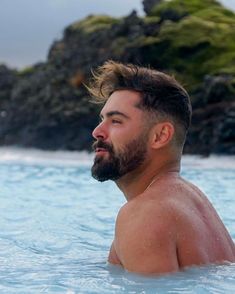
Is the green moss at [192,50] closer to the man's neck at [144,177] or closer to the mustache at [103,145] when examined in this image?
the man's neck at [144,177]

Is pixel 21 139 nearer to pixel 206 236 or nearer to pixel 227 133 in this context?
pixel 227 133

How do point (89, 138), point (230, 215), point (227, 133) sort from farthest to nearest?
point (89, 138) < point (227, 133) < point (230, 215)

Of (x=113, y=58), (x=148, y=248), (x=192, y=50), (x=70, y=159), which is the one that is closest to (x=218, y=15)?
(x=192, y=50)

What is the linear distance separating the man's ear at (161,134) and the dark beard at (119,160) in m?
0.05

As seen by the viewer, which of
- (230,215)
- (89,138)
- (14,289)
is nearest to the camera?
(14,289)

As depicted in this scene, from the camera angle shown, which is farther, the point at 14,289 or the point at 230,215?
the point at 230,215

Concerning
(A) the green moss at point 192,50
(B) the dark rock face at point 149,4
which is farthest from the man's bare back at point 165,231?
(B) the dark rock face at point 149,4

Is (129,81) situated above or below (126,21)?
below

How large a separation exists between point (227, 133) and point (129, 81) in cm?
2494

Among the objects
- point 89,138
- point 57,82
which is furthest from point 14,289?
point 57,82

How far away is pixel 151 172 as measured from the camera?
4.02 meters

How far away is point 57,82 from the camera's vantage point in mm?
38375

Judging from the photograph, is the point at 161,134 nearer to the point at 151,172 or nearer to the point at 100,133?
the point at 151,172

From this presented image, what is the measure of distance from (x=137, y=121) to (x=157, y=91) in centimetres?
20
